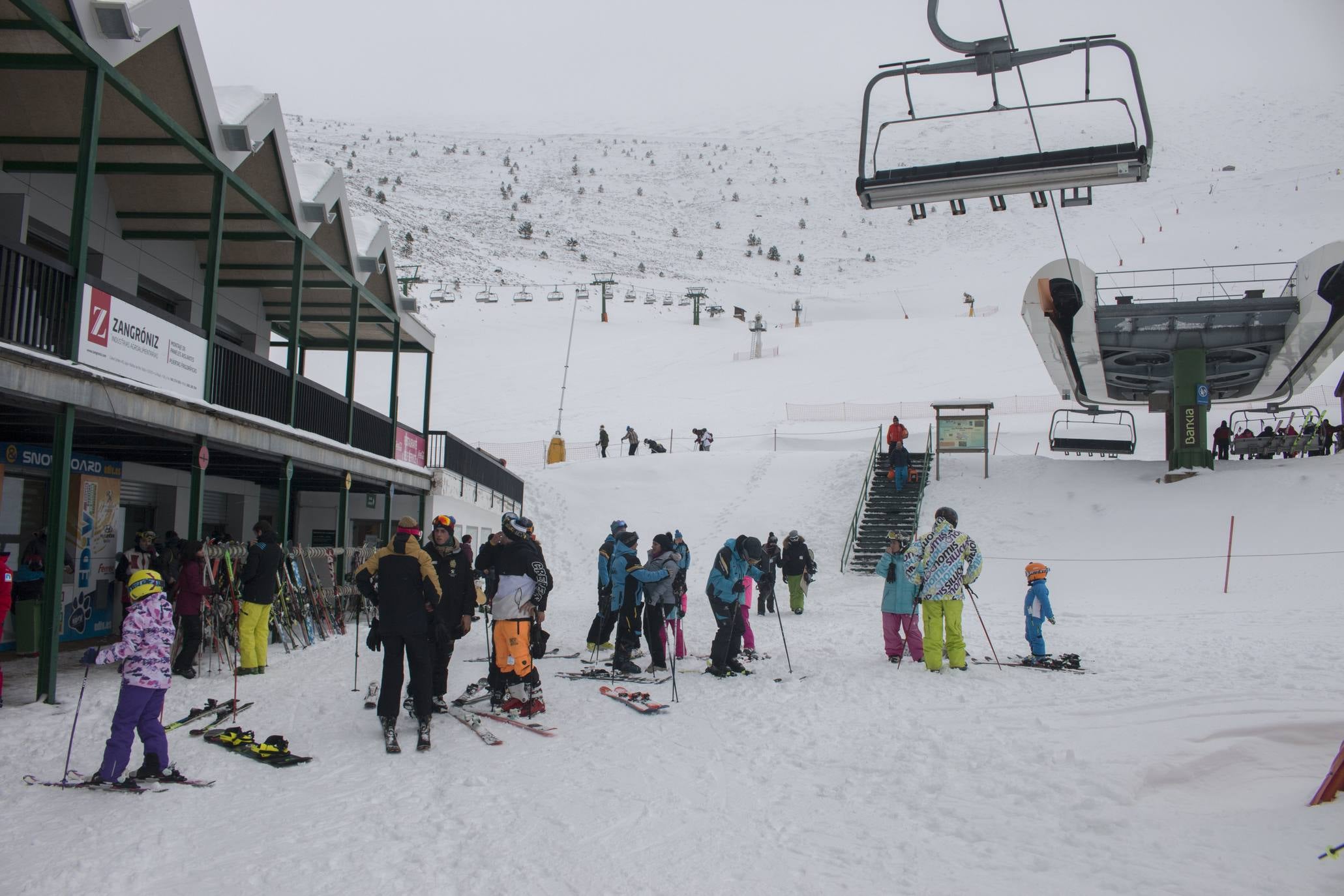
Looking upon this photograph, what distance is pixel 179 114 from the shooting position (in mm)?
10992

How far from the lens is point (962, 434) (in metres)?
25.1

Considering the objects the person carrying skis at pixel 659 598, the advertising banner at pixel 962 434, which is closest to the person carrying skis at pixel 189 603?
the person carrying skis at pixel 659 598

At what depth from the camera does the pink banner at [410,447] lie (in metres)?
19.0

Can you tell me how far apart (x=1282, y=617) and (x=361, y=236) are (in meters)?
15.9

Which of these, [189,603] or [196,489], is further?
[196,489]

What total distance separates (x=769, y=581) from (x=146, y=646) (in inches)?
391

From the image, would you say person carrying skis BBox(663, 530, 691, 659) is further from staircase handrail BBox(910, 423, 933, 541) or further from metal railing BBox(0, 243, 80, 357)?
staircase handrail BBox(910, 423, 933, 541)

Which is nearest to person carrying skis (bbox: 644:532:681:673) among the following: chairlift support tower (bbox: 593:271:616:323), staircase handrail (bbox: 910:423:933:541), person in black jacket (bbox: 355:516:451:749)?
person in black jacket (bbox: 355:516:451:749)

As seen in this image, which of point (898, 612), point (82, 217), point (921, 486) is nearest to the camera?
point (82, 217)

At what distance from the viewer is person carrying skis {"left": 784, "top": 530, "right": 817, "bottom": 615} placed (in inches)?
670

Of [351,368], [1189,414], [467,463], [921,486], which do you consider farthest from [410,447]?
[1189,414]

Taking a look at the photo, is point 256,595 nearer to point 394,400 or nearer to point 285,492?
point 285,492

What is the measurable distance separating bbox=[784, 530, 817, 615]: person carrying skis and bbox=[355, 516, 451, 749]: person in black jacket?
Result: 10720 millimetres

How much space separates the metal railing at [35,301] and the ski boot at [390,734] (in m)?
4.39
